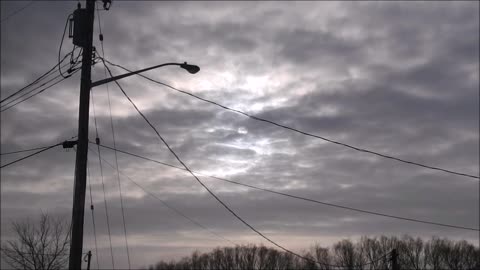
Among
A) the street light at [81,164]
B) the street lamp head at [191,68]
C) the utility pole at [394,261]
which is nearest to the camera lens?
the street light at [81,164]

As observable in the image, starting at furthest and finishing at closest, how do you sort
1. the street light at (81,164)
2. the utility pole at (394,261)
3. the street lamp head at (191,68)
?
1. the utility pole at (394,261)
2. the street lamp head at (191,68)
3. the street light at (81,164)

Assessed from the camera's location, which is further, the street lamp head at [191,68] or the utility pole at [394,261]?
the utility pole at [394,261]

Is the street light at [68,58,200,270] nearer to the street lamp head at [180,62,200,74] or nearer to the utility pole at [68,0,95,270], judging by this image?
the utility pole at [68,0,95,270]

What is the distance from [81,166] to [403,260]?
103m

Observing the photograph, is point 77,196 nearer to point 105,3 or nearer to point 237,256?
point 105,3

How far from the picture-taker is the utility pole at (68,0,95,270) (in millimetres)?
12750

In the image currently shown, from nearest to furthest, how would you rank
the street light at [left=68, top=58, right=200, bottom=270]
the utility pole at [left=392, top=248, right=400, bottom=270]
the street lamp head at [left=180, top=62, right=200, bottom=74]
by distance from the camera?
the street light at [left=68, top=58, right=200, bottom=270]
the street lamp head at [left=180, top=62, right=200, bottom=74]
the utility pole at [left=392, top=248, right=400, bottom=270]

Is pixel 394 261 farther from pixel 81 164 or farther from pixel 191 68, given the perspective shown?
pixel 81 164

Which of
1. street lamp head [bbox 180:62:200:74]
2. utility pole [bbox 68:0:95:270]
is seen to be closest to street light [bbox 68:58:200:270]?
utility pole [bbox 68:0:95:270]

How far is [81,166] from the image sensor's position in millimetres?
13289

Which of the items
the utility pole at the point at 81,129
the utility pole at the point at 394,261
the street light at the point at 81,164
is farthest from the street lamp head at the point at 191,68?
the utility pole at the point at 394,261

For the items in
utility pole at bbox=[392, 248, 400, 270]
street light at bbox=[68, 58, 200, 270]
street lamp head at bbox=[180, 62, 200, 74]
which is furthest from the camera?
utility pole at bbox=[392, 248, 400, 270]

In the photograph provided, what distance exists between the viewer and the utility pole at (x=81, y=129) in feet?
41.8

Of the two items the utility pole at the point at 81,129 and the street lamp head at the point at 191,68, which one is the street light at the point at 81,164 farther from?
the street lamp head at the point at 191,68
